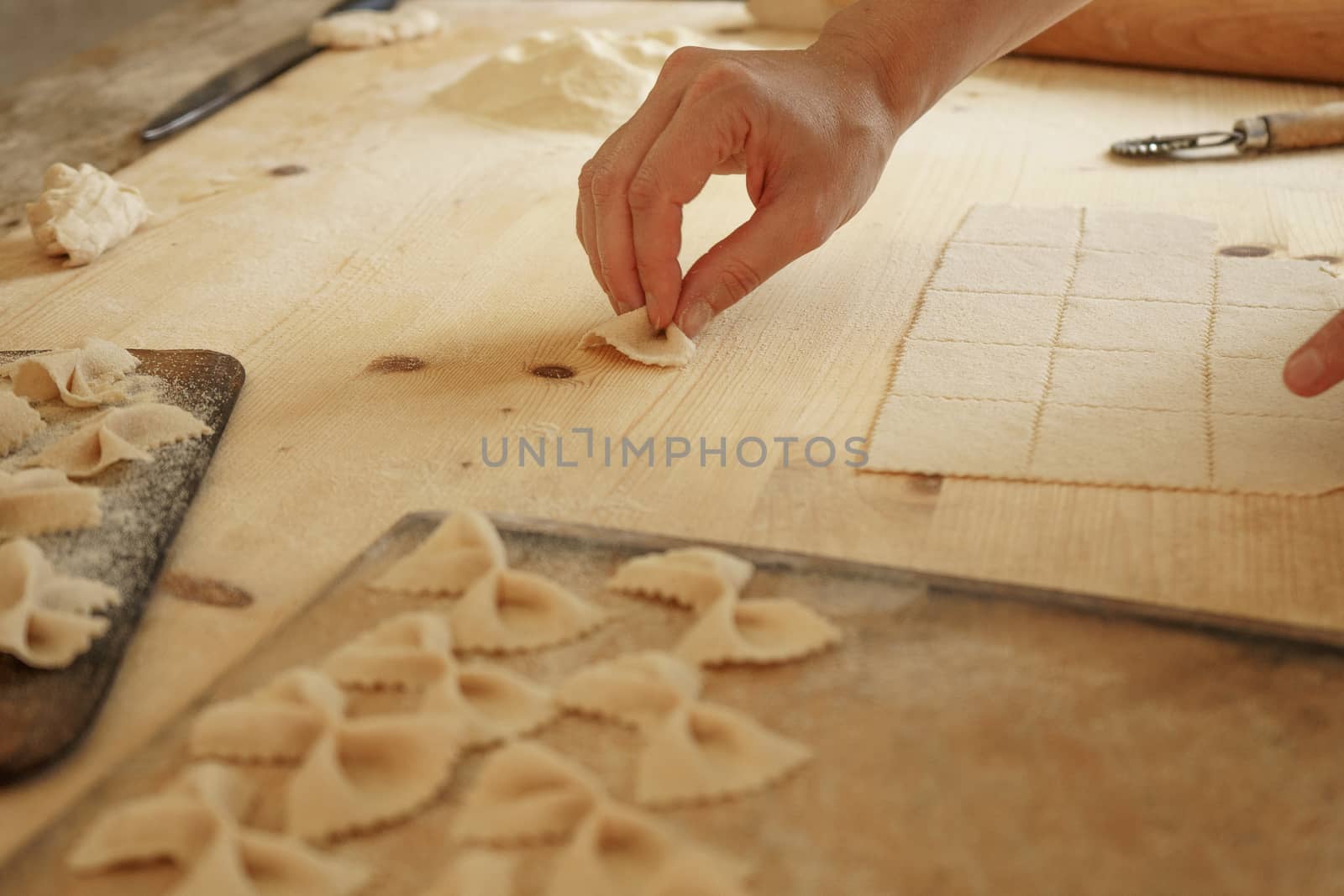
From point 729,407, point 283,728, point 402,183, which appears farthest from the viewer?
Answer: point 402,183

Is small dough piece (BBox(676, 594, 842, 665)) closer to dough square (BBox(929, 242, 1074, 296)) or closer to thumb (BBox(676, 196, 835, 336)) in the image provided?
thumb (BBox(676, 196, 835, 336))

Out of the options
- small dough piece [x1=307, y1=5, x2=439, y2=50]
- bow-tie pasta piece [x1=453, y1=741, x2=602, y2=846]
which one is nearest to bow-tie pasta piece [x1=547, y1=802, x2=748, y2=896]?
bow-tie pasta piece [x1=453, y1=741, x2=602, y2=846]

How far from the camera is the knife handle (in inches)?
73.1

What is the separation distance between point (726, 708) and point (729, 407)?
18.5 inches

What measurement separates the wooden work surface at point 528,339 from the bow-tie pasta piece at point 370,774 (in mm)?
161

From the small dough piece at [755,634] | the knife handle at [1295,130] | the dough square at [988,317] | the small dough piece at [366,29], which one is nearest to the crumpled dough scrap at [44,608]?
the small dough piece at [755,634]

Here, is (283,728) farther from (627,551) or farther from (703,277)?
(703,277)

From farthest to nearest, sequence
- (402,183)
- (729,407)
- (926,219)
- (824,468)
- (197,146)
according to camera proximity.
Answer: (197,146), (402,183), (926,219), (729,407), (824,468)

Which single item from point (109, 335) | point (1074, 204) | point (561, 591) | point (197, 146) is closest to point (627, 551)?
point (561, 591)

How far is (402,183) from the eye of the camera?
1.91 m

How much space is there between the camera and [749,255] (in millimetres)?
1345

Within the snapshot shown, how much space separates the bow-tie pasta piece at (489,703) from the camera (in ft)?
2.73

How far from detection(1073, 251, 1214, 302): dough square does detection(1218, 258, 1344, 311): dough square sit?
0.02 meters

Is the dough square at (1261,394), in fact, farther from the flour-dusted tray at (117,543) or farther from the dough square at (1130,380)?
the flour-dusted tray at (117,543)
